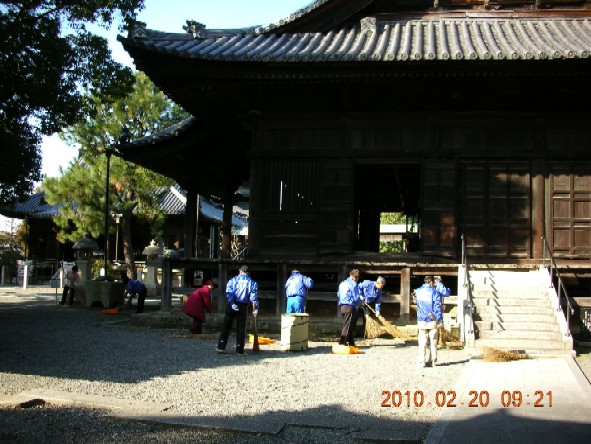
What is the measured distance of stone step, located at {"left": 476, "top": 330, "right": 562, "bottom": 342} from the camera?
11789mm

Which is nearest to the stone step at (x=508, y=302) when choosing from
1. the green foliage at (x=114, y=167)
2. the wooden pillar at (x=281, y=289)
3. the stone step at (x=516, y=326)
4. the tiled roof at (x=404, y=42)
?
the stone step at (x=516, y=326)

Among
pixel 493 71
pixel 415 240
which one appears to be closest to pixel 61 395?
pixel 493 71

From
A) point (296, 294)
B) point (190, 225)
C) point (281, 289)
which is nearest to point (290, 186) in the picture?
point (281, 289)

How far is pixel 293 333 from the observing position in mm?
11953

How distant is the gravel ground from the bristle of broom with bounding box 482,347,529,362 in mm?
451

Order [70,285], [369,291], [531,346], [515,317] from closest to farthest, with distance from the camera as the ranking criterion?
1. [531,346]
2. [515,317]
3. [369,291]
4. [70,285]

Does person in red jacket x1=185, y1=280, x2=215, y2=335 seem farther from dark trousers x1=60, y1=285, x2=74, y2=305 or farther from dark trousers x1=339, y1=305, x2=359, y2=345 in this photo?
dark trousers x1=60, y1=285, x2=74, y2=305

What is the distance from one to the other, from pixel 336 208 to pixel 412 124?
2.69 metres

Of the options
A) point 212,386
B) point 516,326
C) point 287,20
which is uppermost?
point 287,20

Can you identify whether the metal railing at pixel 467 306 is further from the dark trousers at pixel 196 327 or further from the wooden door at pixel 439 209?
the dark trousers at pixel 196 327

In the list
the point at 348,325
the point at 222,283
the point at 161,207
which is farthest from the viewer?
the point at 161,207

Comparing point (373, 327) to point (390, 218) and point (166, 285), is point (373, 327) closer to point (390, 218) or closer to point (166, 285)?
point (166, 285)

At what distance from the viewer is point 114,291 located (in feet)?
75.5

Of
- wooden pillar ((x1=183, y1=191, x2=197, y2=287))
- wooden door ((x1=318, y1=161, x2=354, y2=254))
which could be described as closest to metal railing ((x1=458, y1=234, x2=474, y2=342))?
wooden door ((x1=318, y1=161, x2=354, y2=254))
